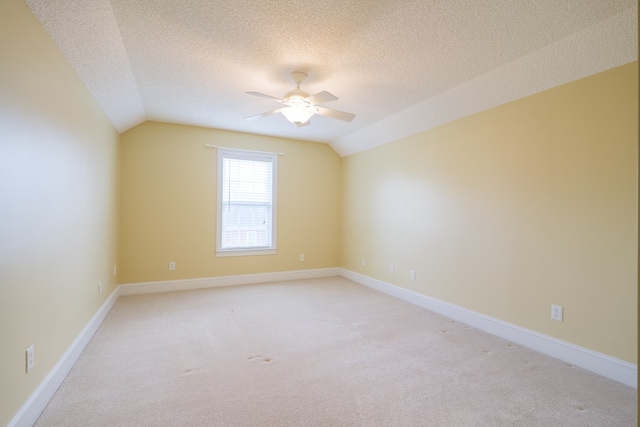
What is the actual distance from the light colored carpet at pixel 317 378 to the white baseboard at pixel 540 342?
9 centimetres

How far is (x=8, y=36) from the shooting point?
141 centimetres

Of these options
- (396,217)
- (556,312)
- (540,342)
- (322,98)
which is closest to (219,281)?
(396,217)

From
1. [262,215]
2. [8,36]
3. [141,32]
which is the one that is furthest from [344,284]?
[8,36]

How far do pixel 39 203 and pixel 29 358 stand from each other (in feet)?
2.83

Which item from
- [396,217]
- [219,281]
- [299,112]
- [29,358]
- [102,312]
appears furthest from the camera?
[219,281]

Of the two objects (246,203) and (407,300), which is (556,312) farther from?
(246,203)

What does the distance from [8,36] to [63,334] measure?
189 cm

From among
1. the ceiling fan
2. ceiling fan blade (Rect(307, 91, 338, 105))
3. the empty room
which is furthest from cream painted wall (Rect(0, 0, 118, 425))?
ceiling fan blade (Rect(307, 91, 338, 105))

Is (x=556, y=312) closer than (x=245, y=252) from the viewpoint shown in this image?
Yes

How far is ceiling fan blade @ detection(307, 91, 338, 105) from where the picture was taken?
94.6 inches

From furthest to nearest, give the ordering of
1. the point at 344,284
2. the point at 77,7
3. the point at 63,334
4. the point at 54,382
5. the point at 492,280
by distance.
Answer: the point at 344,284
the point at 492,280
the point at 63,334
the point at 54,382
the point at 77,7

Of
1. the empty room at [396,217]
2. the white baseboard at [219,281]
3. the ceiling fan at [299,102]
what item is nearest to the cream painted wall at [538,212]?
the empty room at [396,217]

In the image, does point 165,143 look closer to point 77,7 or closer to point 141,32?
point 141,32

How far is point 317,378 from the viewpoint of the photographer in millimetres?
2115
